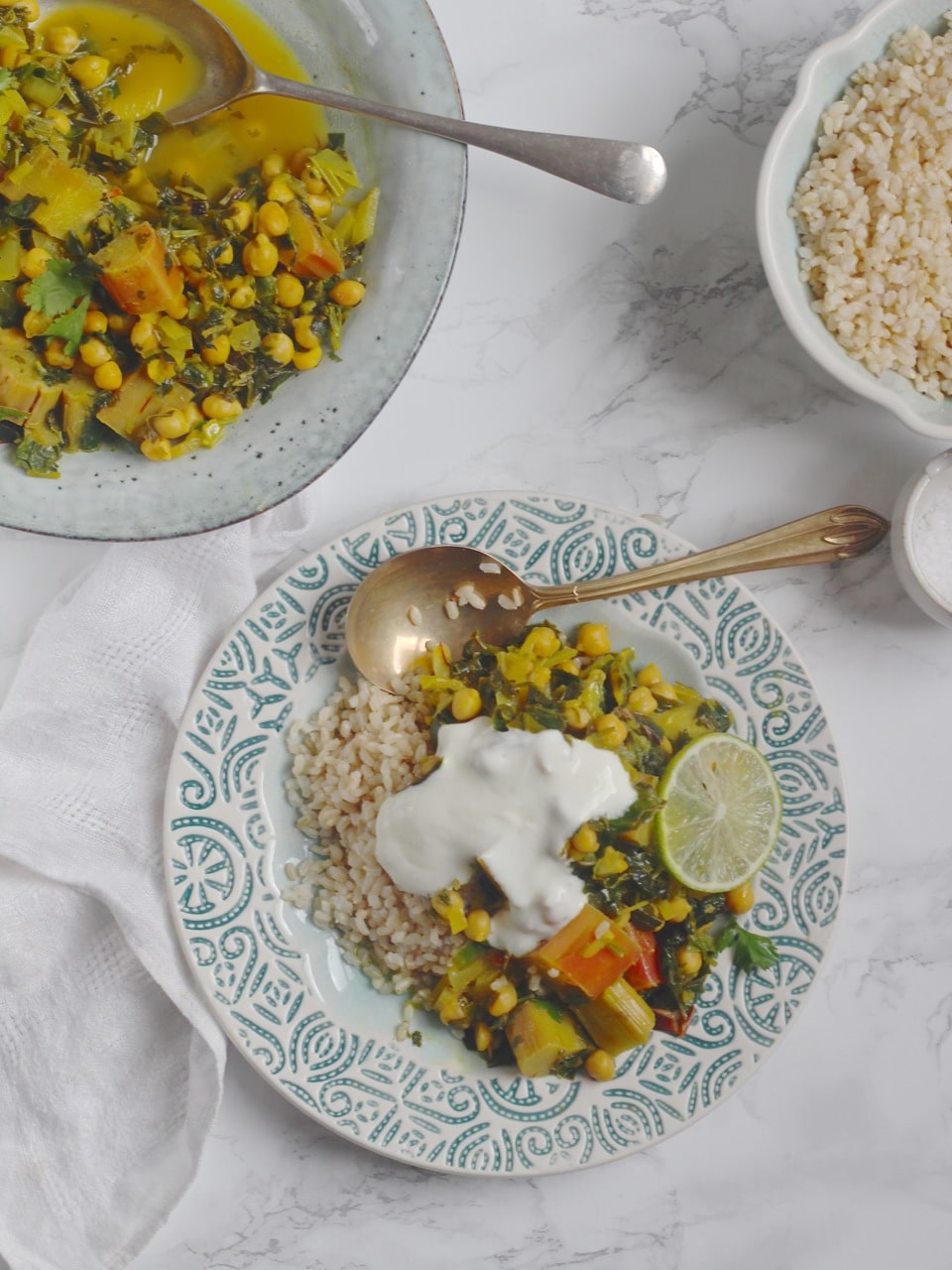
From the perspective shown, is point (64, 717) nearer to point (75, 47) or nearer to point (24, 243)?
point (24, 243)

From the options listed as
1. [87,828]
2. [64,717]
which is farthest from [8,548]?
[87,828]

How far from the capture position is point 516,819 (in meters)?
2.33

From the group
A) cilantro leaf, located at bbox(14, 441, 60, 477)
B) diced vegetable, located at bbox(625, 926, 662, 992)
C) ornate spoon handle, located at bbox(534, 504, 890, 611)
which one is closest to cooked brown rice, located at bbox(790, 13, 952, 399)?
ornate spoon handle, located at bbox(534, 504, 890, 611)

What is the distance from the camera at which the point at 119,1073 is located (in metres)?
2.68

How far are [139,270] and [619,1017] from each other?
2.02m

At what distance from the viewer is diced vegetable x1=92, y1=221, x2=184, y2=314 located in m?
2.28

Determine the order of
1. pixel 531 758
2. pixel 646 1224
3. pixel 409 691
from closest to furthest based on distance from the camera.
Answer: pixel 531 758
pixel 409 691
pixel 646 1224

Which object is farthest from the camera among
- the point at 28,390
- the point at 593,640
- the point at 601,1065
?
the point at 593,640

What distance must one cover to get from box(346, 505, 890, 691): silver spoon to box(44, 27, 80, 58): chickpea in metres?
1.41

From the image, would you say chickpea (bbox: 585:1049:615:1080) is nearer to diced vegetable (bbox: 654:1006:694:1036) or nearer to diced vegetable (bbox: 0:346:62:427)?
diced vegetable (bbox: 654:1006:694:1036)

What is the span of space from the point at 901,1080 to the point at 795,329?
2.05 meters

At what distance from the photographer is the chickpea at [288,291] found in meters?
2.46

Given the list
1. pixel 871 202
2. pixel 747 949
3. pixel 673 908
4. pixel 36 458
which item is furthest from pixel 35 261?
pixel 747 949

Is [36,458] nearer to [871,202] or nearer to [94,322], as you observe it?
[94,322]
